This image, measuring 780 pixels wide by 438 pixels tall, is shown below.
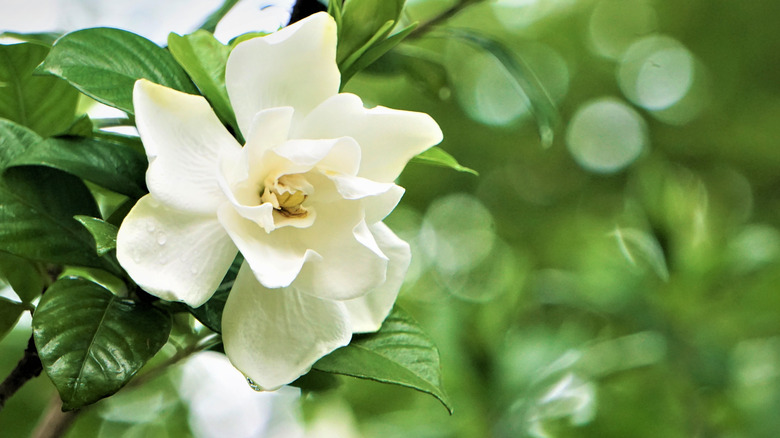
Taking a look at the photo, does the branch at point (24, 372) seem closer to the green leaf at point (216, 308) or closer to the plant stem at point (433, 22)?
the green leaf at point (216, 308)

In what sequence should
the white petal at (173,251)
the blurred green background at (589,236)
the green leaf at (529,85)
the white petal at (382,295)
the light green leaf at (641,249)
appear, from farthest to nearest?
the light green leaf at (641,249), the blurred green background at (589,236), the green leaf at (529,85), the white petal at (382,295), the white petal at (173,251)

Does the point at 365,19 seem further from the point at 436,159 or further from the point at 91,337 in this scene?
the point at 91,337

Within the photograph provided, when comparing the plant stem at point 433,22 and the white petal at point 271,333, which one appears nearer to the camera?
the white petal at point 271,333

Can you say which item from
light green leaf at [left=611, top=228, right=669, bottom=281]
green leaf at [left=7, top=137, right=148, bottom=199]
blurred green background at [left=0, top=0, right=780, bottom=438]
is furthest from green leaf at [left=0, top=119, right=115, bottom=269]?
light green leaf at [left=611, top=228, right=669, bottom=281]

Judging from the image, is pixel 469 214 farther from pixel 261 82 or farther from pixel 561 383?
pixel 261 82

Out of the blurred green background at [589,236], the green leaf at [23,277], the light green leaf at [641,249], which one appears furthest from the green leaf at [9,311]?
the light green leaf at [641,249]

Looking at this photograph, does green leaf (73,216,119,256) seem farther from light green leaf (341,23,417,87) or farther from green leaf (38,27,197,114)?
light green leaf (341,23,417,87)

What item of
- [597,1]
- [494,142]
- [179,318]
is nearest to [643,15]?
[597,1]
